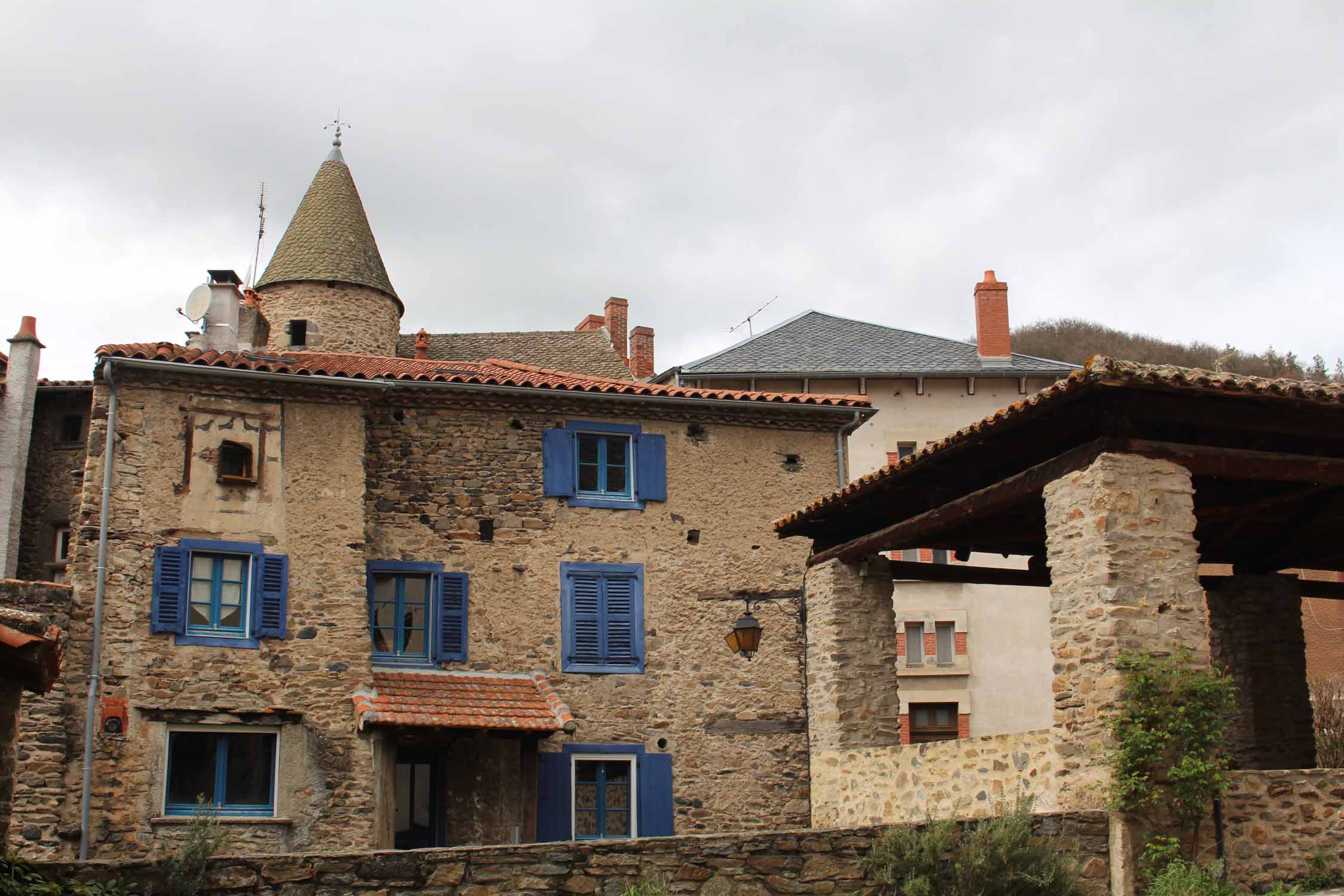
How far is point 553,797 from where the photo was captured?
52.9 ft

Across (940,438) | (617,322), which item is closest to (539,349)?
(617,322)

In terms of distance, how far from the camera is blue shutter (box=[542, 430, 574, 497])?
17141mm

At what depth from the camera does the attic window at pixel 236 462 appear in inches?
621

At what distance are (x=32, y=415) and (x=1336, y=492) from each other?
64.0 feet

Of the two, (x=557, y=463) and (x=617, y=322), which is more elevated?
(x=617, y=322)

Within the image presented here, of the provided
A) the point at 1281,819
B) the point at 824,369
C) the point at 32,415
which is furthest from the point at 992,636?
the point at 32,415

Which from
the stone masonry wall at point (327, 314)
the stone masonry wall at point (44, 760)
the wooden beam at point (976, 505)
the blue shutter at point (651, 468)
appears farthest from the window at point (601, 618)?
the stone masonry wall at point (327, 314)

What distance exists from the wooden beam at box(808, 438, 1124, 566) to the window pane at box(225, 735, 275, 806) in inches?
257

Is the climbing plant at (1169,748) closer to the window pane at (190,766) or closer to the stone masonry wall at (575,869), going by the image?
the stone masonry wall at (575,869)

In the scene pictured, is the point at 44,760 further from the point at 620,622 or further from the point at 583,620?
the point at 620,622

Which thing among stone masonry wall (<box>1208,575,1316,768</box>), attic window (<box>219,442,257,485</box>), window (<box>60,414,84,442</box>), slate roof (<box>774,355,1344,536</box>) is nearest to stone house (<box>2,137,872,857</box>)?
attic window (<box>219,442,257,485</box>)

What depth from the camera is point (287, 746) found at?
49.3ft

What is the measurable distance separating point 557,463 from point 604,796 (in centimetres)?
408

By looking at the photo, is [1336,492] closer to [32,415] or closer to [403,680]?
[403,680]
